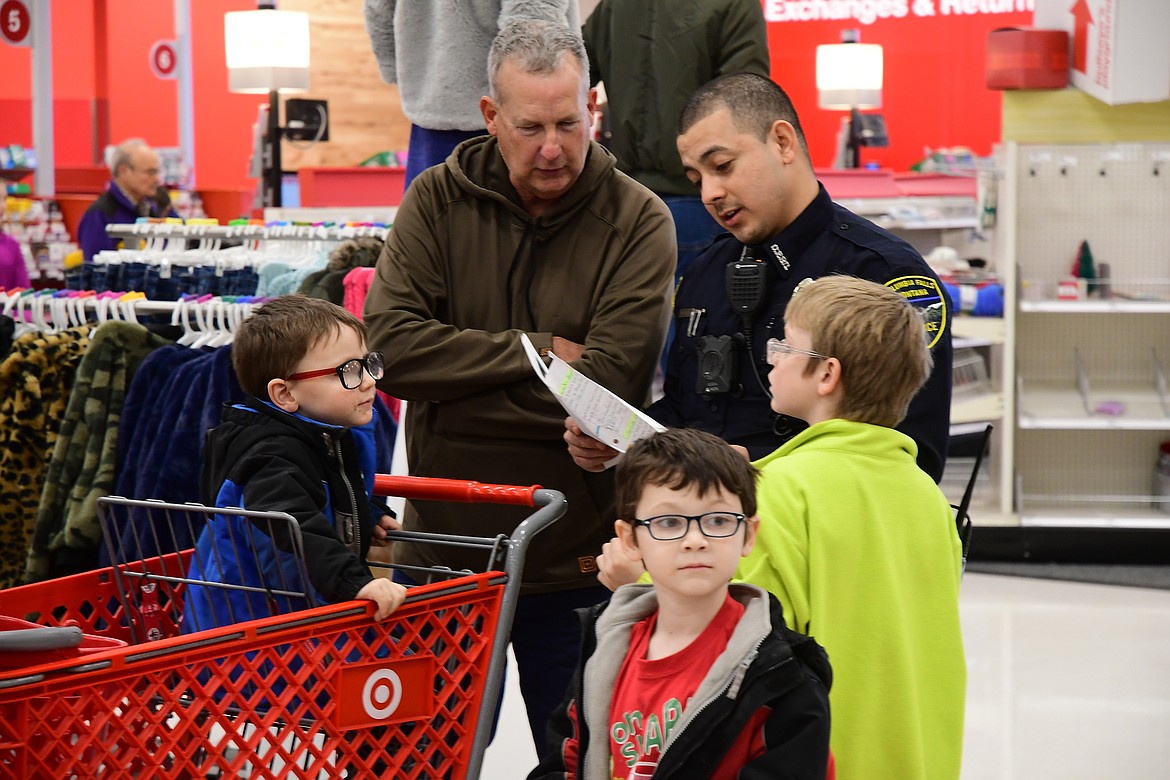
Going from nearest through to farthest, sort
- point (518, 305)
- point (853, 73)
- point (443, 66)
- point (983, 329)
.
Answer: point (518, 305) < point (443, 66) < point (983, 329) < point (853, 73)

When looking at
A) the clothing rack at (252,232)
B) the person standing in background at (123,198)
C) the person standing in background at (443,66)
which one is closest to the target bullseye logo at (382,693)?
the person standing in background at (443,66)

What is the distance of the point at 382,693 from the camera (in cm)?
190

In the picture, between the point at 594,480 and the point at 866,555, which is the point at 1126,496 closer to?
the point at 594,480

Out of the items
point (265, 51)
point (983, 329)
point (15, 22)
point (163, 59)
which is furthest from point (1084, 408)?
point (163, 59)

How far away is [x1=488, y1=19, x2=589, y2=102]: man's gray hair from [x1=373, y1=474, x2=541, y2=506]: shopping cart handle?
694mm

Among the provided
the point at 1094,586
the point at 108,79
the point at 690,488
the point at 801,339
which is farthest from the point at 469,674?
the point at 108,79

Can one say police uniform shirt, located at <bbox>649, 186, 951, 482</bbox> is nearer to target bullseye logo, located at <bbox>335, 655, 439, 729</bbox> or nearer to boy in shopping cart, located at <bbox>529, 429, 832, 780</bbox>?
boy in shopping cart, located at <bbox>529, 429, 832, 780</bbox>

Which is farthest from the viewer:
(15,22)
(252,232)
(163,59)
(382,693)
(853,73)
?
(163,59)

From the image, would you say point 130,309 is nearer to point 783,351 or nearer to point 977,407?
point 783,351

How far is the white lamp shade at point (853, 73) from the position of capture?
10.4 metres

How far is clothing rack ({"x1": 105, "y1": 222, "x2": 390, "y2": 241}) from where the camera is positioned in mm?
4785

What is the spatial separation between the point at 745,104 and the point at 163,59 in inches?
669

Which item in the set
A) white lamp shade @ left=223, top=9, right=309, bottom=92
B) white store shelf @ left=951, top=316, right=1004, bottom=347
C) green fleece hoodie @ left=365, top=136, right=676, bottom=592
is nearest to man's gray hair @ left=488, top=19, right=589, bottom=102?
green fleece hoodie @ left=365, top=136, right=676, bottom=592

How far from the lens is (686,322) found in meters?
2.46
